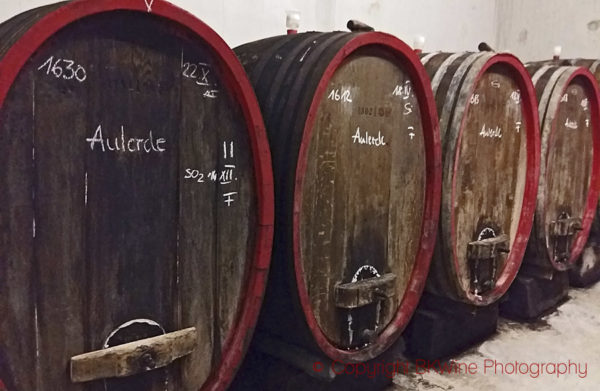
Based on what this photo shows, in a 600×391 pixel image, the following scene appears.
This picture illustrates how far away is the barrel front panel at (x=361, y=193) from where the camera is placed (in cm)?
176

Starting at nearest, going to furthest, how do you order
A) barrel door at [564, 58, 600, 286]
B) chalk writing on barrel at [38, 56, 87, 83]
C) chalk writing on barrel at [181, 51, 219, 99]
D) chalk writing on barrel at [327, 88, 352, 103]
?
1. chalk writing on barrel at [38, 56, 87, 83]
2. chalk writing on barrel at [181, 51, 219, 99]
3. chalk writing on barrel at [327, 88, 352, 103]
4. barrel door at [564, 58, 600, 286]

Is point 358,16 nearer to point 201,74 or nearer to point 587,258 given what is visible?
point 201,74

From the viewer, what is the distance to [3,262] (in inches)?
43.7

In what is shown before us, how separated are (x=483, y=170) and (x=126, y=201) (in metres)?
1.78

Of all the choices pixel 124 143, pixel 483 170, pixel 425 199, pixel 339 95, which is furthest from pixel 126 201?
pixel 483 170

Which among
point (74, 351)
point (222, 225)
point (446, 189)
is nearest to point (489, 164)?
point (446, 189)

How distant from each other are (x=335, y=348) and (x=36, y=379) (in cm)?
98

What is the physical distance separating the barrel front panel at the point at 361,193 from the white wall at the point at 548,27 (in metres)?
3.89

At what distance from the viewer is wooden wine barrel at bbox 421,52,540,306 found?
7.69 feet

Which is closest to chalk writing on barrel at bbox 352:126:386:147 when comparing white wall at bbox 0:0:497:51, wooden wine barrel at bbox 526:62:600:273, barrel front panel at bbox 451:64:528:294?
barrel front panel at bbox 451:64:528:294

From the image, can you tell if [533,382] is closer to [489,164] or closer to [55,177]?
[489,164]

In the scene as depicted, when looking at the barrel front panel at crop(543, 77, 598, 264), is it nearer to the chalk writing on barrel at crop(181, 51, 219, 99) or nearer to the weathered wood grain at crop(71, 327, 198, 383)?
the chalk writing on barrel at crop(181, 51, 219, 99)

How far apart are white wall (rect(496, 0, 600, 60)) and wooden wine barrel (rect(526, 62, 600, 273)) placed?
2.06m

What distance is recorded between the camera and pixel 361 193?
1893 mm
